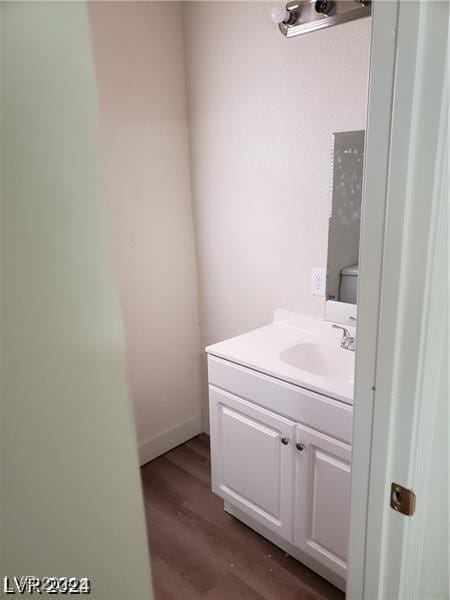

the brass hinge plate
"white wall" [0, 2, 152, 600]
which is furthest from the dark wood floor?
"white wall" [0, 2, 152, 600]

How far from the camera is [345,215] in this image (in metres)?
1.75

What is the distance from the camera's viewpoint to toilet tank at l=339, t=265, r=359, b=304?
180 cm

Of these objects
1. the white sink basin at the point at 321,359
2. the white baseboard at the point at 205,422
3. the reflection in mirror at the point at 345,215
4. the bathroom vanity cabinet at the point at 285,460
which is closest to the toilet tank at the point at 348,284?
the reflection in mirror at the point at 345,215

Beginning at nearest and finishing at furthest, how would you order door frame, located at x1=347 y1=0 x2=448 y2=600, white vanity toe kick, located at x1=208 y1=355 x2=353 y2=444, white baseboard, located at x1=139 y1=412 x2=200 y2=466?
door frame, located at x1=347 y1=0 x2=448 y2=600
white vanity toe kick, located at x1=208 y1=355 x2=353 y2=444
white baseboard, located at x1=139 y1=412 x2=200 y2=466

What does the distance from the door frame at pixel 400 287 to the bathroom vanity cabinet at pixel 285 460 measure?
1.81ft

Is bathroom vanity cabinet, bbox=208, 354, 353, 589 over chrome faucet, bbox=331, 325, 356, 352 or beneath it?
beneath

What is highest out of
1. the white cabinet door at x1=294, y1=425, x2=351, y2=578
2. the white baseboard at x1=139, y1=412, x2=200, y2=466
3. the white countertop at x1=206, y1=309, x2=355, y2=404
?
the white countertop at x1=206, y1=309, x2=355, y2=404

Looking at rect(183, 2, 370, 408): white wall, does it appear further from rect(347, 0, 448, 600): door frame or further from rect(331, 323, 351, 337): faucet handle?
rect(347, 0, 448, 600): door frame

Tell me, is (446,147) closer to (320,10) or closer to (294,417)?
(294,417)

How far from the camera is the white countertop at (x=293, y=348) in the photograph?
146cm

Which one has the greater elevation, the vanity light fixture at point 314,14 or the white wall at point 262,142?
the vanity light fixture at point 314,14

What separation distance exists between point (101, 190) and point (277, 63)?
69.5 inches

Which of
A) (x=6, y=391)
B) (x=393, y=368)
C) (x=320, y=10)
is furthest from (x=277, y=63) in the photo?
(x=6, y=391)

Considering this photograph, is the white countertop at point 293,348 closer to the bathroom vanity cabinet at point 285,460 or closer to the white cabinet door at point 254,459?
the bathroom vanity cabinet at point 285,460
